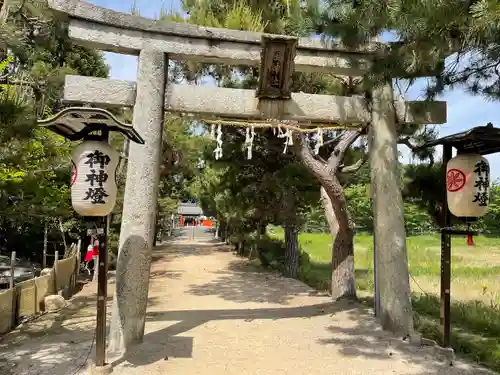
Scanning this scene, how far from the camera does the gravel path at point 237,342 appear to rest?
16.3 feet

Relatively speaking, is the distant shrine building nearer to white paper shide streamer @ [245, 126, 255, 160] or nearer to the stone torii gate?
white paper shide streamer @ [245, 126, 255, 160]

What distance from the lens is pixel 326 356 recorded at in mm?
5387

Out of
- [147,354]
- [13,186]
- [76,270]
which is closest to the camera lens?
[147,354]

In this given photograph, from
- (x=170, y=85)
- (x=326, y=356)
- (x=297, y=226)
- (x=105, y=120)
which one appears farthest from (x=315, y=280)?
(x=105, y=120)

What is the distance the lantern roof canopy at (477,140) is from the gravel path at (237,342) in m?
2.68

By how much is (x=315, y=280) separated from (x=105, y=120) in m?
9.42

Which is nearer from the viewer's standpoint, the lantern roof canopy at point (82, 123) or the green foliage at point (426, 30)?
the green foliage at point (426, 30)

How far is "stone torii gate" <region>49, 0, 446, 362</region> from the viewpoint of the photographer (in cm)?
571

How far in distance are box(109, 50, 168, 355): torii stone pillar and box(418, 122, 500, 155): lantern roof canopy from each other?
388 cm

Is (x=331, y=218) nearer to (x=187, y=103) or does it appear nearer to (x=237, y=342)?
(x=237, y=342)

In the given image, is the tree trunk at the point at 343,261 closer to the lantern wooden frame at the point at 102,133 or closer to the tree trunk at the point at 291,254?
the tree trunk at the point at 291,254

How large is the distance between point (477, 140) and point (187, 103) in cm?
392

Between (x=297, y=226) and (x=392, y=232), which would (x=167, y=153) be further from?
(x=392, y=232)

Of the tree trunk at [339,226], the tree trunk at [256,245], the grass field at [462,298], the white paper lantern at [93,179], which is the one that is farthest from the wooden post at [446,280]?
the tree trunk at [256,245]
